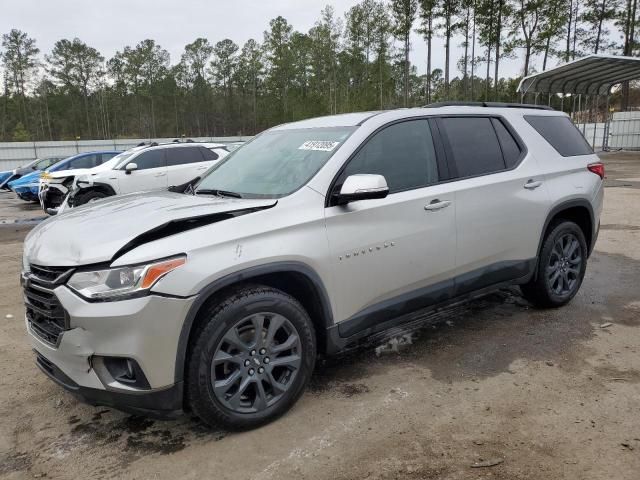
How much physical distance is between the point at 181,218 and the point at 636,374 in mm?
3118

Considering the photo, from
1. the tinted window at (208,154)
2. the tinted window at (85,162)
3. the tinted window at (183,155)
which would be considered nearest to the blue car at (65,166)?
the tinted window at (85,162)

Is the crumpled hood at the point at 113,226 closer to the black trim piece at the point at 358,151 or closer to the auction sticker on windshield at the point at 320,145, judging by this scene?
the black trim piece at the point at 358,151

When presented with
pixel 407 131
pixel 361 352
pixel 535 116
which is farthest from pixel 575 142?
pixel 361 352

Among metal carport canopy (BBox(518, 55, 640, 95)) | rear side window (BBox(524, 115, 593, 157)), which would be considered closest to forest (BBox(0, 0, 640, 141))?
metal carport canopy (BBox(518, 55, 640, 95))

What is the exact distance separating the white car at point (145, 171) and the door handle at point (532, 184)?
840 cm

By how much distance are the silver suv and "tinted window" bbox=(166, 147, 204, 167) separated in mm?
8151

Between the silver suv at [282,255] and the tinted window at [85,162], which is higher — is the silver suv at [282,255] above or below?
below

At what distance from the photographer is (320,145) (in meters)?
3.34

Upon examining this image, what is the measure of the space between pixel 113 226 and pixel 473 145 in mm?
2698

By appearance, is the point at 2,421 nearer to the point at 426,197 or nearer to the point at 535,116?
the point at 426,197

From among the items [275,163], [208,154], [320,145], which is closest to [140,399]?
[275,163]

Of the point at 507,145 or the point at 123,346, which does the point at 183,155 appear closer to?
the point at 507,145

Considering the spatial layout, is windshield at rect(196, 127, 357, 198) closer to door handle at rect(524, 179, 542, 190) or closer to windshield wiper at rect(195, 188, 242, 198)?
windshield wiper at rect(195, 188, 242, 198)

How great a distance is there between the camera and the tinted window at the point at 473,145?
Result: 376cm
